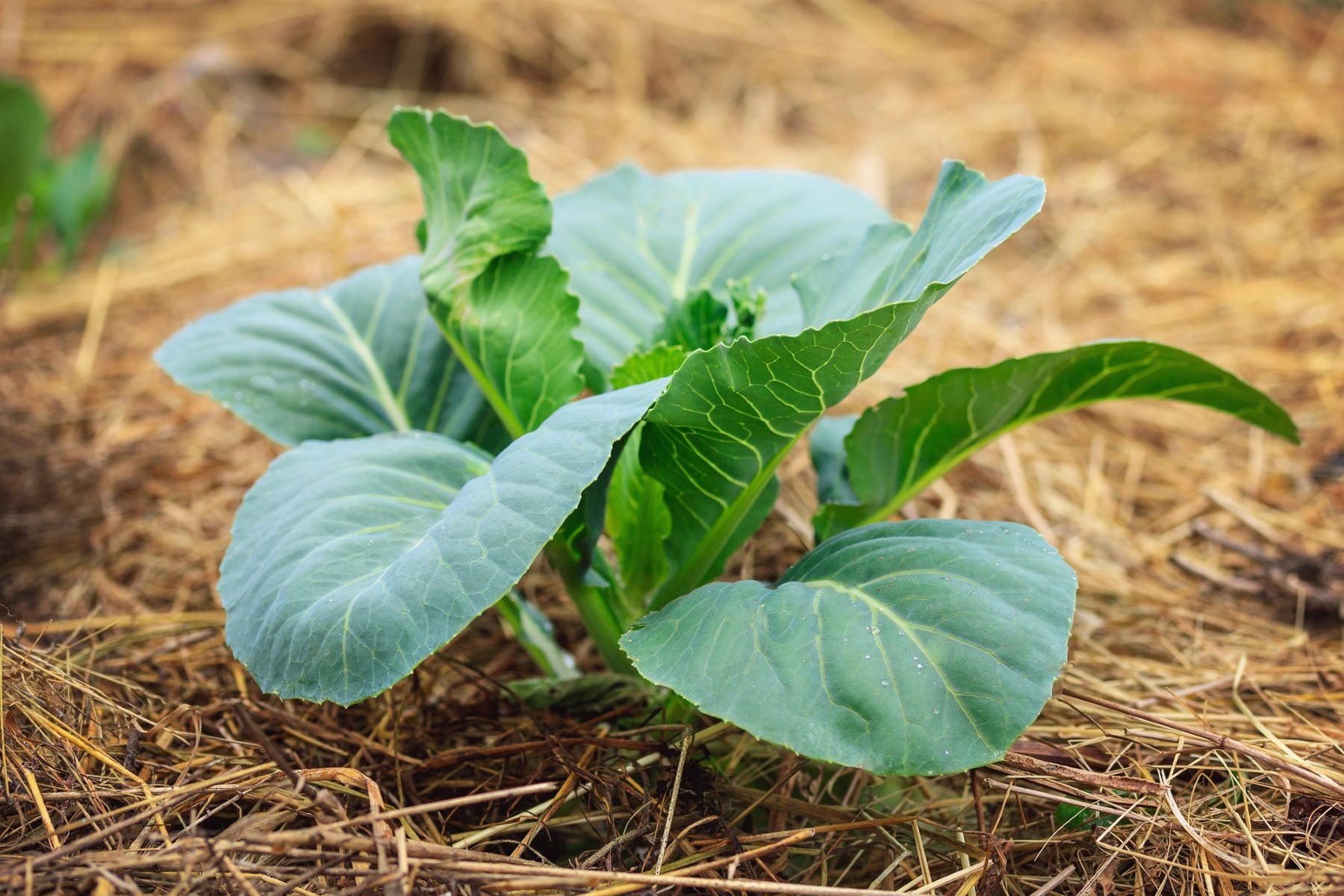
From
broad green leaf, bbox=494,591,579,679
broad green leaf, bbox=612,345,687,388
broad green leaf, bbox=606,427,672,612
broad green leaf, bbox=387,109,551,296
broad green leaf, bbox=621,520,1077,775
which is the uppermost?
broad green leaf, bbox=387,109,551,296

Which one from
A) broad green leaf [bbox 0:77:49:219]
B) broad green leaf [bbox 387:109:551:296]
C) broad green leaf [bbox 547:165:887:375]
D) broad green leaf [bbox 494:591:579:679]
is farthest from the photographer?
broad green leaf [bbox 0:77:49:219]

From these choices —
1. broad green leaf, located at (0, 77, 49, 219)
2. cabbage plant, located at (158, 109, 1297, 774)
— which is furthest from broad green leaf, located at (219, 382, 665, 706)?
broad green leaf, located at (0, 77, 49, 219)

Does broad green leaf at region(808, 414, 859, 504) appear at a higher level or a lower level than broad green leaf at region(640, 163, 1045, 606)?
lower

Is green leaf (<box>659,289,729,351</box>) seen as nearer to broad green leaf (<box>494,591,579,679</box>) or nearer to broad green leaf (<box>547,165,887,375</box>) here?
broad green leaf (<box>547,165,887,375</box>)

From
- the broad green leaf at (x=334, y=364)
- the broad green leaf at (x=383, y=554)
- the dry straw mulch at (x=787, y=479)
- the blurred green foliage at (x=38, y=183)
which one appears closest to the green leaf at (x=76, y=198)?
the blurred green foliage at (x=38, y=183)

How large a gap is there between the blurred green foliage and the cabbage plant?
6.22 ft

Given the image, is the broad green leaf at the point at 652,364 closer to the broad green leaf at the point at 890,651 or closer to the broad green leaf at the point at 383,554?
the broad green leaf at the point at 383,554

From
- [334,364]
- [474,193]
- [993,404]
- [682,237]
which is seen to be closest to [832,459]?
[993,404]

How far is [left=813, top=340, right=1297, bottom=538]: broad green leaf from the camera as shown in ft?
4.08

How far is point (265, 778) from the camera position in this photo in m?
1.08

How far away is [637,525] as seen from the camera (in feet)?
4.38

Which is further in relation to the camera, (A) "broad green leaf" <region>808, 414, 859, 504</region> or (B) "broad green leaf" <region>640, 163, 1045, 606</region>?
(A) "broad green leaf" <region>808, 414, 859, 504</region>

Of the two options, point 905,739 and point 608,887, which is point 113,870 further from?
point 905,739

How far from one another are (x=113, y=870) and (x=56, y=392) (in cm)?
169
